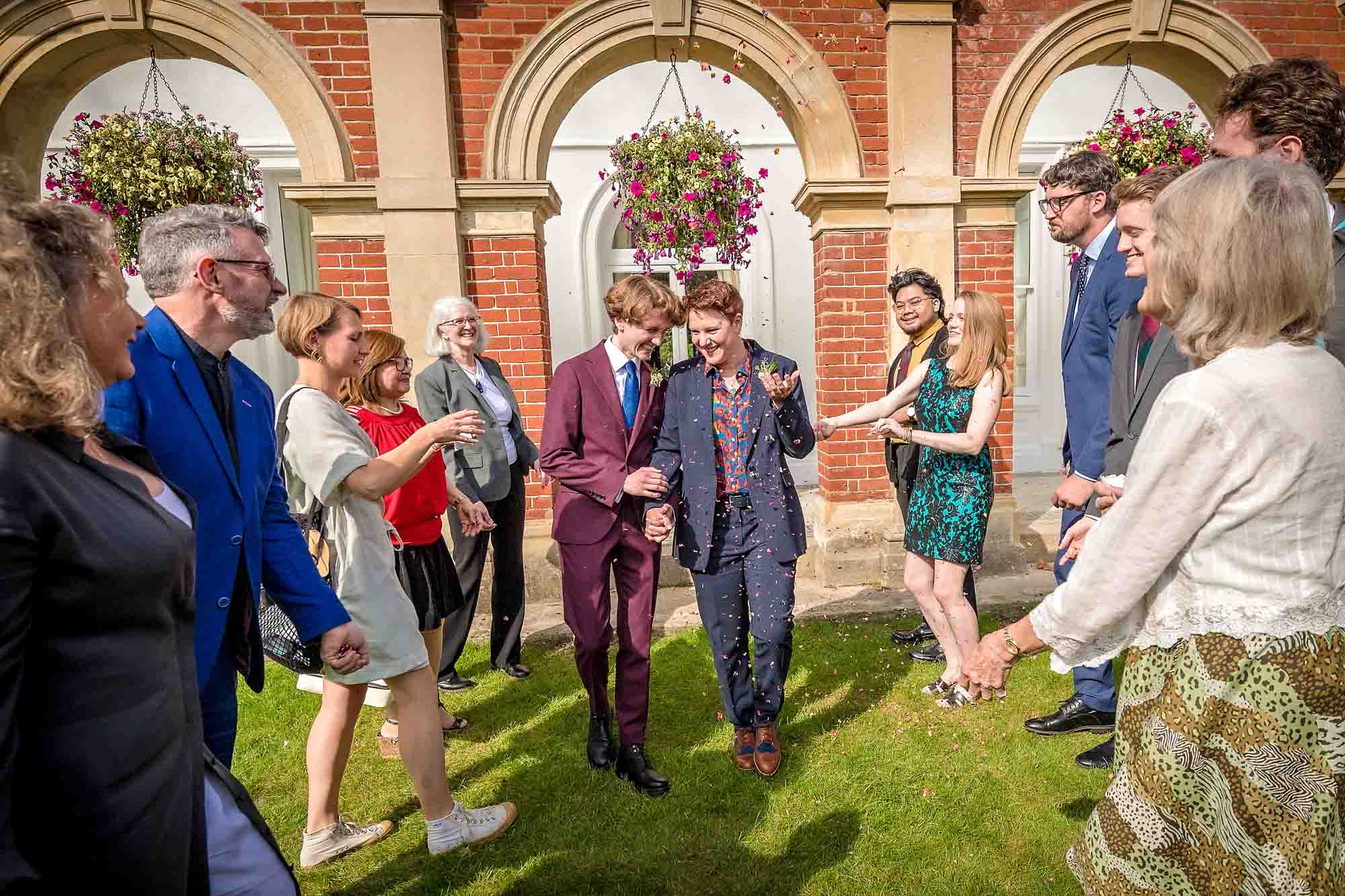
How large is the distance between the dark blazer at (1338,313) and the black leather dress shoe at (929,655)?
2605mm

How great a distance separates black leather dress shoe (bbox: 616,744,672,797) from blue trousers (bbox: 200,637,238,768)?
1.61 metres

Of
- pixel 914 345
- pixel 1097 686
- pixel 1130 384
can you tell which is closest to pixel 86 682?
pixel 1130 384

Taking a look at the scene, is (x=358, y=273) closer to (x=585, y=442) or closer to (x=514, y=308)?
(x=514, y=308)

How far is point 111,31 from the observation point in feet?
16.1

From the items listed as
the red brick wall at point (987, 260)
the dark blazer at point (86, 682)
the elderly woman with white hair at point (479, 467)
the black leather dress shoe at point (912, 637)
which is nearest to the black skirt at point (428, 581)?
the elderly woman with white hair at point (479, 467)

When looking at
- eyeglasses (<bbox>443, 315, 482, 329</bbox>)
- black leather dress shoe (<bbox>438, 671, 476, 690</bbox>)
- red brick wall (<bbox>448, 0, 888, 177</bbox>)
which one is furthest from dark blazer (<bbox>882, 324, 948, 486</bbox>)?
black leather dress shoe (<bbox>438, 671, 476, 690</bbox>)

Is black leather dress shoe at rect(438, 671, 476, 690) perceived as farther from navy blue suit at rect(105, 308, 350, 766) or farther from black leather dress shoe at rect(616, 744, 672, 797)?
navy blue suit at rect(105, 308, 350, 766)

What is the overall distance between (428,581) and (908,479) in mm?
2716

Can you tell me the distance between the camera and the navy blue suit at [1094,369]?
2.96 m

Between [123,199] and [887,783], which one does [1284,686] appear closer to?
[887,783]

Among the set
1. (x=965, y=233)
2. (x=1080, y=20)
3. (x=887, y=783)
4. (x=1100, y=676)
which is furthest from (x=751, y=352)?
(x=1080, y=20)

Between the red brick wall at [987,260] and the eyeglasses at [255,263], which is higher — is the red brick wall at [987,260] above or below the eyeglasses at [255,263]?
above

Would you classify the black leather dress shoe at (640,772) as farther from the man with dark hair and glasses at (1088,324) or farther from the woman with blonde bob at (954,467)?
the man with dark hair and glasses at (1088,324)

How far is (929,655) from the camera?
→ 14.1ft
